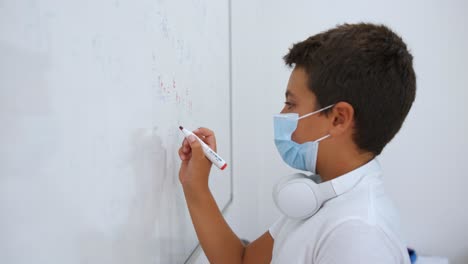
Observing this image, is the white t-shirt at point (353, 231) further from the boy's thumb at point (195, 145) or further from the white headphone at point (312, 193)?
the boy's thumb at point (195, 145)

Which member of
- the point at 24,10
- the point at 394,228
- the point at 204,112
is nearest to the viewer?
the point at 24,10

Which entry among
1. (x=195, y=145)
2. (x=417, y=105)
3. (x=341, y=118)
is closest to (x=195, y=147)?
(x=195, y=145)

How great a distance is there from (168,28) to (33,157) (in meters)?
0.42

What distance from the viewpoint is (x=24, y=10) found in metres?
0.38

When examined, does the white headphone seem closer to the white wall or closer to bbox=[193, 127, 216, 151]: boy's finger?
bbox=[193, 127, 216, 151]: boy's finger

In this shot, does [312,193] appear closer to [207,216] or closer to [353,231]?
[353,231]

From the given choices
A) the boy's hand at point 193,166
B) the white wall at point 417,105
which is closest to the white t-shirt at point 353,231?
the boy's hand at point 193,166

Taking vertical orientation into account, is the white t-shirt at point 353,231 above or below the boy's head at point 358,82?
below

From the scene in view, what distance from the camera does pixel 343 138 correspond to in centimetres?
75

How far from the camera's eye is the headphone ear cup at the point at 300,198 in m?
0.71

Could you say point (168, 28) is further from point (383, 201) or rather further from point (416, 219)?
point (416, 219)

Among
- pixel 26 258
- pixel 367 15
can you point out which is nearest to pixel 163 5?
pixel 26 258

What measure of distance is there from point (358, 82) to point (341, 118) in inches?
3.3

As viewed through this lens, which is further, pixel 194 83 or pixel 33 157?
pixel 194 83
